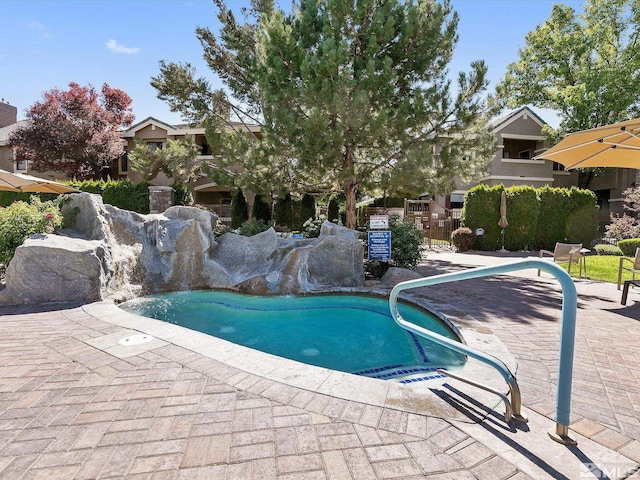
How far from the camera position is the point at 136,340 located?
146 inches


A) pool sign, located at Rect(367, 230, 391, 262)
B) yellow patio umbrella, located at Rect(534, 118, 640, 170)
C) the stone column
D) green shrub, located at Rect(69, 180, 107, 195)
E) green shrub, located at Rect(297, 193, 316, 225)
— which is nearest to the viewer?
yellow patio umbrella, located at Rect(534, 118, 640, 170)

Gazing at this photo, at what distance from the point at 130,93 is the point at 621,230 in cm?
3137

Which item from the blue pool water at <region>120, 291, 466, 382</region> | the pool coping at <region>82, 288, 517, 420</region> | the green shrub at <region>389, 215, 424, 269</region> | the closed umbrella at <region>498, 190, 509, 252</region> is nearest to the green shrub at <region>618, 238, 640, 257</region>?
the closed umbrella at <region>498, 190, 509, 252</region>

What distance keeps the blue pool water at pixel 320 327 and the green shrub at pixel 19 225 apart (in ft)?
7.37

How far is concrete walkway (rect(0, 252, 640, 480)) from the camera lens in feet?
6.19

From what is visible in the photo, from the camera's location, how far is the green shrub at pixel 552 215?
15.4 meters

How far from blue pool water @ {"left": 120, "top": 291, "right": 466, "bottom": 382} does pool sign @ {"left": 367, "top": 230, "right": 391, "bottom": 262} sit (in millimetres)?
1400

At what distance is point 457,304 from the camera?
5.88 meters

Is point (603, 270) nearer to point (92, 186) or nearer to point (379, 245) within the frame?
point (379, 245)

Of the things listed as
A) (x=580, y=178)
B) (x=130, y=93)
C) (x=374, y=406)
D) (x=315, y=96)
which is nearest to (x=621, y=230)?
(x=580, y=178)

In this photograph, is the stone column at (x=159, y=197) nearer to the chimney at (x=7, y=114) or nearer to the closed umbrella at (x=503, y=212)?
the closed umbrella at (x=503, y=212)

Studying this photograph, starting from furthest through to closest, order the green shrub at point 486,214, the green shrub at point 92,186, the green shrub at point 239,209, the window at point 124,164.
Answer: the window at point 124,164 → the green shrub at point 239,209 → the green shrub at point 92,186 → the green shrub at point 486,214

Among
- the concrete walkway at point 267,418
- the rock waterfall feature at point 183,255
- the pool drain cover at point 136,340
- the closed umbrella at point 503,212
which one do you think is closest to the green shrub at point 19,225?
→ the rock waterfall feature at point 183,255

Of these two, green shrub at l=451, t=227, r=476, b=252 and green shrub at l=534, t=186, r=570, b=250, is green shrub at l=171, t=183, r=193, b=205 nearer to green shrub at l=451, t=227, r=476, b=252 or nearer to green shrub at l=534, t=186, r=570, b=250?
green shrub at l=451, t=227, r=476, b=252
